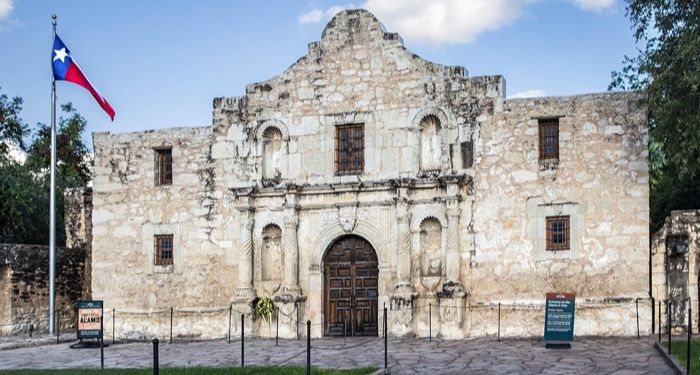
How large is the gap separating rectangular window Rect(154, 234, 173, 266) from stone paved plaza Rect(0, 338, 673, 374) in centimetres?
301

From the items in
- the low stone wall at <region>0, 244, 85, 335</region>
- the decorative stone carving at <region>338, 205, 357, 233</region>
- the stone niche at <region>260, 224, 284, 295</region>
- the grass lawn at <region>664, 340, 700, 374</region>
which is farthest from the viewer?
the low stone wall at <region>0, 244, 85, 335</region>

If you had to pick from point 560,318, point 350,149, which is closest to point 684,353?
point 560,318

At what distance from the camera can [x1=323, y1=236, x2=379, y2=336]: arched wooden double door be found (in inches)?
959

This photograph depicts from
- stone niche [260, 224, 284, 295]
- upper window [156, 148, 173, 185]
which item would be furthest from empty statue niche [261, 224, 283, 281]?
upper window [156, 148, 173, 185]

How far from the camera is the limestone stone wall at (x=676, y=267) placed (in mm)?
21844

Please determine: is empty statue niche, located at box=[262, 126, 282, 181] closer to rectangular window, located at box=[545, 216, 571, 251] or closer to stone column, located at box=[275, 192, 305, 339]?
stone column, located at box=[275, 192, 305, 339]

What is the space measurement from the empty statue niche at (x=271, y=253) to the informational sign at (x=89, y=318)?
4454 millimetres

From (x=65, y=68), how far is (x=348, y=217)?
29.6 ft

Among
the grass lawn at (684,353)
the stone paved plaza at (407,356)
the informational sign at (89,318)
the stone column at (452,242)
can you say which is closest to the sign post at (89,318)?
the informational sign at (89,318)

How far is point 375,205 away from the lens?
24359 mm

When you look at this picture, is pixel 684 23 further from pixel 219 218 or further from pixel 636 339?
pixel 219 218

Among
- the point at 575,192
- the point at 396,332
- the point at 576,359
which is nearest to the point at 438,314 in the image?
the point at 396,332

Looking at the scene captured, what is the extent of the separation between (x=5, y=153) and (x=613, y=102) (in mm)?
28081

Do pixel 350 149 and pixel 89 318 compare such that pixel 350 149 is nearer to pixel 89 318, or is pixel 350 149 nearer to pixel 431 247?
pixel 431 247
